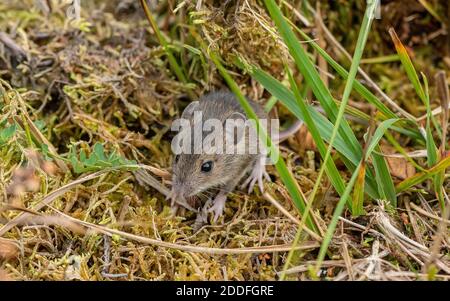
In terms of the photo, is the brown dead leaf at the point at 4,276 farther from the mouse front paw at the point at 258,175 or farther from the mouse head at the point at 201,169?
the mouse front paw at the point at 258,175

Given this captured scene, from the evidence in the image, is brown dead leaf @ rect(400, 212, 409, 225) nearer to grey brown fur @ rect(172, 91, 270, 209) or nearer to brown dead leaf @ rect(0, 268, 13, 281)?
grey brown fur @ rect(172, 91, 270, 209)

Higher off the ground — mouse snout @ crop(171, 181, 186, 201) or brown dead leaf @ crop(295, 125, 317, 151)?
brown dead leaf @ crop(295, 125, 317, 151)

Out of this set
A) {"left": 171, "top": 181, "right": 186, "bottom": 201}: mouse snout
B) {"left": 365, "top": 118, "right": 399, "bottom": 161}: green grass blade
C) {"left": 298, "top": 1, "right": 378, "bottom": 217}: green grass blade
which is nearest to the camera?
{"left": 298, "top": 1, "right": 378, "bottom": 217}: green grass blade

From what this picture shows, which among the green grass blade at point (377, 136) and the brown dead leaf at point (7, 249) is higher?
the green grass blade at point (377, 136)

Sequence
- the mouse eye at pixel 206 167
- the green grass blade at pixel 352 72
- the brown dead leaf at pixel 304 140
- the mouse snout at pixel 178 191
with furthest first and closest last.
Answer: the brown dead leaf at pixel 304 140 < the mouse eye at pixel 206 167 < the mouse snout at pixel 178 191 < the green grass blade at pixel 352 72

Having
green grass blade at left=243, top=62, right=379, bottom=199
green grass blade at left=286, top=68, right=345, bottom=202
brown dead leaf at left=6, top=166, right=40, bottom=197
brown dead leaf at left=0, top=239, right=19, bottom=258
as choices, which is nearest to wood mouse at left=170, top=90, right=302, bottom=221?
green grass blade at left=243, top=62, right=379, bottom=199

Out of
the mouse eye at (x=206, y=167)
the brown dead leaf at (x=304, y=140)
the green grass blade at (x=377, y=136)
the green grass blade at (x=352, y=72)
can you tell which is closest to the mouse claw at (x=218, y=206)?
the mouse eye at (x=206, y=167)

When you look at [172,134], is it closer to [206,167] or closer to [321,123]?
[206,167]
